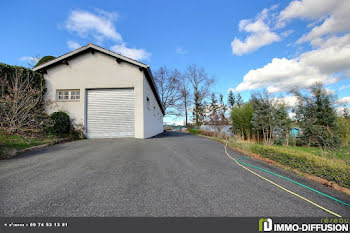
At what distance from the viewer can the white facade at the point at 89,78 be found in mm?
8688

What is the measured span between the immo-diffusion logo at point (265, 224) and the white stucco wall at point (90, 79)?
25.5 feet

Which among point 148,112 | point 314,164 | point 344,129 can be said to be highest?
point 148,112

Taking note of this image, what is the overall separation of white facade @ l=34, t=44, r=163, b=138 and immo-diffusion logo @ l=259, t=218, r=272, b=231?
7.77m

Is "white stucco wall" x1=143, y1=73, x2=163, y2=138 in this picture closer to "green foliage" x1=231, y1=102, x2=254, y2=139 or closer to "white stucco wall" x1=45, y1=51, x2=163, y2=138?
"white stucco wall" x1=45, y1=51, x2=163, y2=138

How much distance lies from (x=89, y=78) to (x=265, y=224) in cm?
1042

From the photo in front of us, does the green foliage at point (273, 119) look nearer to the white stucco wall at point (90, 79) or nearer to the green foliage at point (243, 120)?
the green foliage at point (243, 120)

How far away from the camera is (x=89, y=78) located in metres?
8.92

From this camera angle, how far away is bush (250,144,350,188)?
2529 mm

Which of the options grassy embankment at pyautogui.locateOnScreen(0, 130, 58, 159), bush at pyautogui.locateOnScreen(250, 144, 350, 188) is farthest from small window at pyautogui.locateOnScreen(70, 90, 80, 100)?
bush at pyautogui.locateOnScreen(250, 144, 350, 188)

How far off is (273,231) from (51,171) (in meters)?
3.98

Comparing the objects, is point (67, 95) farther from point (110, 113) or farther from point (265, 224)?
point (265, 224)

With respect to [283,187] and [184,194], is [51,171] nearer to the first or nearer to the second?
[184,194]

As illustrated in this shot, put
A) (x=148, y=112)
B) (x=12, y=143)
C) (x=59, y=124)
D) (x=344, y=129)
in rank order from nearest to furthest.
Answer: (x=12, y=143), (x=59, y=124), (x=344, y=129), (x=148, y=112)

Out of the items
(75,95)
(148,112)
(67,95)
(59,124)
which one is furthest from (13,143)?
(148,112)
